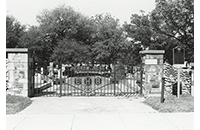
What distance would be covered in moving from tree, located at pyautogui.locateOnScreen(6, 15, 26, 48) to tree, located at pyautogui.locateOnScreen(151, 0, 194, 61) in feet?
76.6

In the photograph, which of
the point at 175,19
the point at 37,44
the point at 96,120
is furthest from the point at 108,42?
the point at 96,120

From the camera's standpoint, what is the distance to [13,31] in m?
44.7

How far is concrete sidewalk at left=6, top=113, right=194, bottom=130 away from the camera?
6.40 meters

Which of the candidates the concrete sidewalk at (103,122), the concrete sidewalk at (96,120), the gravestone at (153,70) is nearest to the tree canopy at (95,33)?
the gravestone at (153,70)

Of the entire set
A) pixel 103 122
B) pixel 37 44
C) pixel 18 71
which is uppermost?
pixel 37 44

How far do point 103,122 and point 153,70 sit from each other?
5.54m

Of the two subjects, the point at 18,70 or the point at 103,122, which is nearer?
the point at 103,122

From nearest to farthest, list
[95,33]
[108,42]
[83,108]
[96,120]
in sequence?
[96,120] < [83,108] < [108,42] < [95,33]

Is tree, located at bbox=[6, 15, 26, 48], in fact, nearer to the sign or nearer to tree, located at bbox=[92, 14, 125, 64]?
tree, located at bbox=[92, 14, 125, 64]

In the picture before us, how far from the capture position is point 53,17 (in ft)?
125

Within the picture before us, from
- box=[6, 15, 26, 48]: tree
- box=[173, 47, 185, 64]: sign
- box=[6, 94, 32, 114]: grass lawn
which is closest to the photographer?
box=[6, 94, 32, 114]: grass lawn

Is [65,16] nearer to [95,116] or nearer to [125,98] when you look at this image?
[125,98]

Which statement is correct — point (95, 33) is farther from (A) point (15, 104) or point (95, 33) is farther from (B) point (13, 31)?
(A) point (15, 104)

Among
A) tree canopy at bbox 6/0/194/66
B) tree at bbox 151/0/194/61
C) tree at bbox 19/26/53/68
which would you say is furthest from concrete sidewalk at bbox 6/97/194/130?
tree at bbox 19/26/53/68
